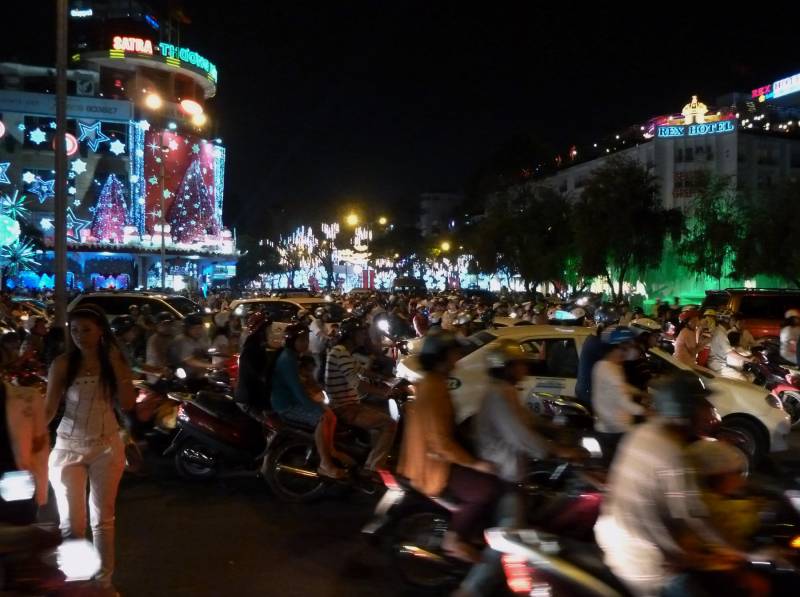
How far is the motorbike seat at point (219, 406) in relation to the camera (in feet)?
28.1

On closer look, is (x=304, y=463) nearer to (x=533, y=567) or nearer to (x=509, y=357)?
(x=509, y=357)

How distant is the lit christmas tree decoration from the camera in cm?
5891

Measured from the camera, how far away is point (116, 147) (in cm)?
6103

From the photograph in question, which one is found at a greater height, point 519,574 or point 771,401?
point 771,401

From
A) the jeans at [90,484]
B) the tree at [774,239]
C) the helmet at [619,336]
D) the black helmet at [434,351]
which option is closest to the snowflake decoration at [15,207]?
the tree at [774,239]

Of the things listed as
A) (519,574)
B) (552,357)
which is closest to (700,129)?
(552,357)

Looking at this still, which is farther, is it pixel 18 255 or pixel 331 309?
pixel 18 255

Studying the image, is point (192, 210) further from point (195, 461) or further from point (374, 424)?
point (374, 424)

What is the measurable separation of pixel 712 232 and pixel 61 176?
29.3 m

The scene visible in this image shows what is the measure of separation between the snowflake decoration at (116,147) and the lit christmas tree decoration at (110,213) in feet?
7.09

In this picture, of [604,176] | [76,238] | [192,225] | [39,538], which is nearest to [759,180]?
[604,176]

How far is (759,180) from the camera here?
4997 cm

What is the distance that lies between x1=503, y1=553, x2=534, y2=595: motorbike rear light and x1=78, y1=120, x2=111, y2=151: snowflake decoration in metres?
61.5

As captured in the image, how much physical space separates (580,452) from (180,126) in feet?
214
